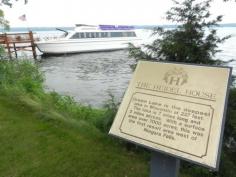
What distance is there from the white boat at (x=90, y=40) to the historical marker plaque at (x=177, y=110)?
103 feet

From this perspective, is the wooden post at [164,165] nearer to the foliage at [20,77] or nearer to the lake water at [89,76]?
the foliage at [20,77]

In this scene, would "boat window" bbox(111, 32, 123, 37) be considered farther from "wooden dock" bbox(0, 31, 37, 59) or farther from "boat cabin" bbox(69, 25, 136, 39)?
"wooden dock" bbox(0, 31, 37, 59)

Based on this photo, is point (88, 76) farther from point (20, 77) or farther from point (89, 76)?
point (20, 77)

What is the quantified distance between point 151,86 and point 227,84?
70 cm

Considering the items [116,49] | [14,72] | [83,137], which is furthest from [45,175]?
[116,49]

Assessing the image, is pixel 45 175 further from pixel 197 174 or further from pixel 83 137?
pixel 197 174

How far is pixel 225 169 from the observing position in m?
4.41

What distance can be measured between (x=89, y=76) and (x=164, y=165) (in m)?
20.9

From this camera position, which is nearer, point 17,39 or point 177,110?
point 177,110

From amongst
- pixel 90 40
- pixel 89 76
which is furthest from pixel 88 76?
pixel 90 40

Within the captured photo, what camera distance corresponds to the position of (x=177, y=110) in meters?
2.91

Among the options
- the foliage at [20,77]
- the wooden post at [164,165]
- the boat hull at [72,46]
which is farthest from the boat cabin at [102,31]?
the wooden post at [164,165]

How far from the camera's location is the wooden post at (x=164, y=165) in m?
3.05

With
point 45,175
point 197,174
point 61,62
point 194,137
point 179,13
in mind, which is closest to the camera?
point 194,137
